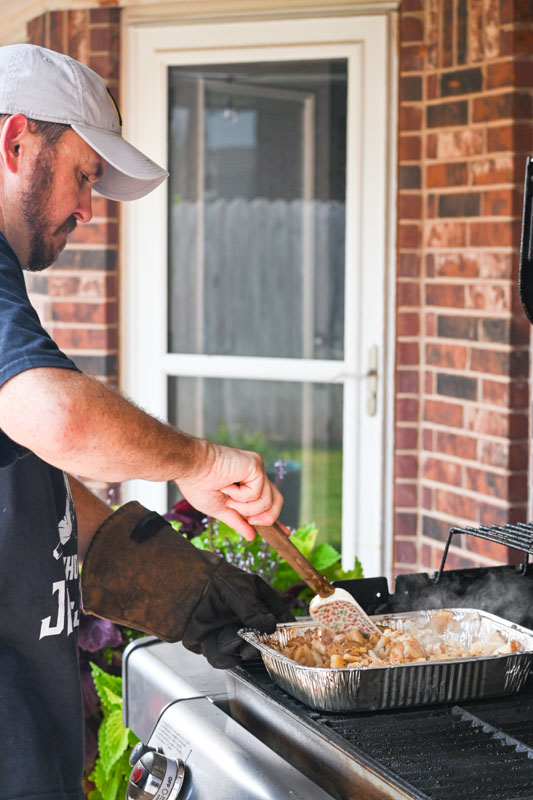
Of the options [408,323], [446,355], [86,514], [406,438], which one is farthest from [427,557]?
[86,514]

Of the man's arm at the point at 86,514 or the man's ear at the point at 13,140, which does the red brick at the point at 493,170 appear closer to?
the man's arm at the point at 86,514

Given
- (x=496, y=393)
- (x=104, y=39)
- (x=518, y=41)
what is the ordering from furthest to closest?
(x=104, y=39) < (x=496, y=393) < (x=518, y=41)

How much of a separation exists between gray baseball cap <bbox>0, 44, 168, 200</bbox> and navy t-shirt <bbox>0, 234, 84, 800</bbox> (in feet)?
0.80

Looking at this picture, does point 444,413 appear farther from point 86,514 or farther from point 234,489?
point 234,489

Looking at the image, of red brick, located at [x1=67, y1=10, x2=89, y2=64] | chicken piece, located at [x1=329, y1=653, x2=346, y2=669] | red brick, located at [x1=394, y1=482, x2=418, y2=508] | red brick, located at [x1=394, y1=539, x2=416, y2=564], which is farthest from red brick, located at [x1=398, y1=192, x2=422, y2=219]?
chicken piece, located at [x1=329, y1=653, x2=346, y2=669]

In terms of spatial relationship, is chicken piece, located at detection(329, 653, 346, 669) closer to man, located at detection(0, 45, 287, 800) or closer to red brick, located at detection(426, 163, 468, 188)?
man, located at detection(0, 45, 287, 800)

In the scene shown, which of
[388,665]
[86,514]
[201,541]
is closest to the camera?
[388,665]

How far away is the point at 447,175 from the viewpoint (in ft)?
12.5

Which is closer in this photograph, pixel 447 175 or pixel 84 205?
pixel 84 205

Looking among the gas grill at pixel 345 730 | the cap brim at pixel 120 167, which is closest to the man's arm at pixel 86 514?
the gas grill at pixel 345 730

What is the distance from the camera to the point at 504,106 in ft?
11.6

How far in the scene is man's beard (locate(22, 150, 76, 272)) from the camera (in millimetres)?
1764

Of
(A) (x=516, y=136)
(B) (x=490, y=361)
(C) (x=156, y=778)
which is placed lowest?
(C) (x=156, y=778)

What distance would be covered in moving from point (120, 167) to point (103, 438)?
1.79ft
